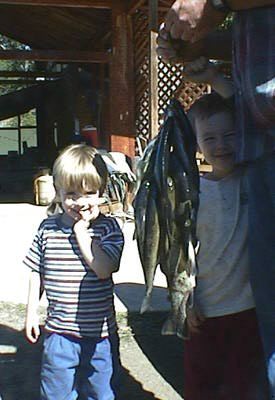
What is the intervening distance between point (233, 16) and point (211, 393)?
123 cm

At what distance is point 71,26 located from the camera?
617 inches

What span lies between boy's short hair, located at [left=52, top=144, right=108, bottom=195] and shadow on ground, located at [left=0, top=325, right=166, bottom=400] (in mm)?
1367

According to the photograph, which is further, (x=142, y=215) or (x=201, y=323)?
(x=201, y=323)

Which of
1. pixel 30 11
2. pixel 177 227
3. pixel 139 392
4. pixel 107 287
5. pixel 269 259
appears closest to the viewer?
pixel 269 259

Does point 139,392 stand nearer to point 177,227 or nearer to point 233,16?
point 177,227

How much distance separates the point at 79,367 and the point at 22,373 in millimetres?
1225

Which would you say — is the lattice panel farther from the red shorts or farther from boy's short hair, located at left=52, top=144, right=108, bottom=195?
the red shorts

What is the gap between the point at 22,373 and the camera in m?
4.13

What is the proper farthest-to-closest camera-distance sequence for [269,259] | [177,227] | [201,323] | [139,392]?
[139,392] → [201,323] → [177,227] → [269,259]

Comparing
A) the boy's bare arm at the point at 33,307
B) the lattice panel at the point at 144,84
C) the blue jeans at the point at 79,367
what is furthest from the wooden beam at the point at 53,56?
the blue jeans at the point at 79,367

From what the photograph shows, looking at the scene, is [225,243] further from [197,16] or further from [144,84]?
[144,84]

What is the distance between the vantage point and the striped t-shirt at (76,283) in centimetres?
287

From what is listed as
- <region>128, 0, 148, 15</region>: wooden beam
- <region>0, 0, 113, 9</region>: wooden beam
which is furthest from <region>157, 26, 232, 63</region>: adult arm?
<region>0, 0, 113, 9</region>: wooden beam

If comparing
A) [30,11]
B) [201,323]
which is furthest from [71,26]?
[201,323]
